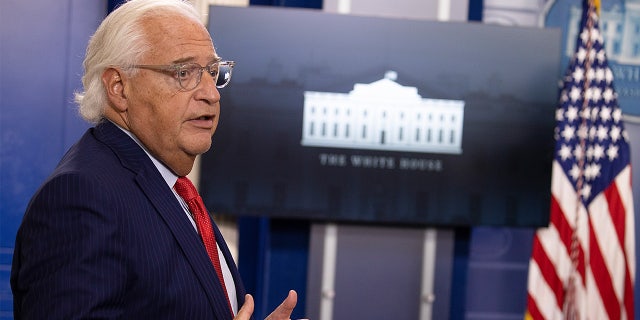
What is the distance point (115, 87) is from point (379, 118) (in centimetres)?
275

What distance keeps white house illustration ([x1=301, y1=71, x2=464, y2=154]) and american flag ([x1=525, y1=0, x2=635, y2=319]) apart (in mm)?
631

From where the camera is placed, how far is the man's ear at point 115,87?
1.52m

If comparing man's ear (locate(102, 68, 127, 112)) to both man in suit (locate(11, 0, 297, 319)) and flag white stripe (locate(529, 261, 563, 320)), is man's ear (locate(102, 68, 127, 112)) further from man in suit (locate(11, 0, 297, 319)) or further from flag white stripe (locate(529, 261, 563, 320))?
flag white stripe (locate(529, 261, 563, 320))

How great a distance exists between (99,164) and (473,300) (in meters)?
3.55

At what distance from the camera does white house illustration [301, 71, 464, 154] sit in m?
4.16

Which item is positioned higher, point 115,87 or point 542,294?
point 115,87

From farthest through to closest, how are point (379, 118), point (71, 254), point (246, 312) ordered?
point (379, 118) → point (246, 312) → point (71, 254)

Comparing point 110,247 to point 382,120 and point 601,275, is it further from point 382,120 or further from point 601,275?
point 601,275

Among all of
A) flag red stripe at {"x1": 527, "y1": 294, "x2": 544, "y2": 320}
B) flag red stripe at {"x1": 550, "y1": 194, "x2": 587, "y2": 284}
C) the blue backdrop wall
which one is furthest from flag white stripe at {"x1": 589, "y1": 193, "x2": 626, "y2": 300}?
the blue backdrop wall

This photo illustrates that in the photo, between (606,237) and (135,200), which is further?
(606,237)

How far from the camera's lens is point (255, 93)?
4102 mm

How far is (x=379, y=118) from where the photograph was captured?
13.7ft

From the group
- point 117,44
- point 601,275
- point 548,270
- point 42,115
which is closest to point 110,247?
point 117,44

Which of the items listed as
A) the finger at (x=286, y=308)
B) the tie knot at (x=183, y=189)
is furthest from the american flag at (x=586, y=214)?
the tie knot at (x=183, y=189)
